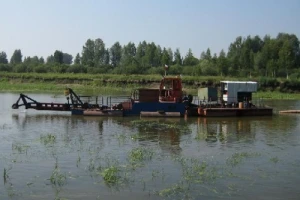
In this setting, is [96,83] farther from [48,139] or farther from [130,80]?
[48,139]

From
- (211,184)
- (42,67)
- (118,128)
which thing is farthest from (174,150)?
(42,67)

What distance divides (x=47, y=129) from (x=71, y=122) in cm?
360

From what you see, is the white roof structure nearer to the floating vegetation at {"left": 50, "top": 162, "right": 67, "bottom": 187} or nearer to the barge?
the barge

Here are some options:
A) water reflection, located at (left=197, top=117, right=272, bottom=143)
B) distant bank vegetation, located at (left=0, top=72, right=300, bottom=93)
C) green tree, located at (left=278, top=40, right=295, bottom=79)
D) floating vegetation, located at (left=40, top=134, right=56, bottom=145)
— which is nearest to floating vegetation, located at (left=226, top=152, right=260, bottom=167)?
water reflection, located at (left=197, top=117, right=272, bottom=143)

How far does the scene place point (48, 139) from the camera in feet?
67.3

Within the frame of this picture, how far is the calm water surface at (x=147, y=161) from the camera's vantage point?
12.5 meters

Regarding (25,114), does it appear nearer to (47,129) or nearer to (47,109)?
(47,109)

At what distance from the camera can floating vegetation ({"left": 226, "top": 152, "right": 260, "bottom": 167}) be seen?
16203mm

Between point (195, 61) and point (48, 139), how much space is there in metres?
92.7

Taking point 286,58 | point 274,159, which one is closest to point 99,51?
point 286,58

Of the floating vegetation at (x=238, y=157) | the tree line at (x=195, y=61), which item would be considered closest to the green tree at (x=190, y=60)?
the tree line at (x=195, y=61)

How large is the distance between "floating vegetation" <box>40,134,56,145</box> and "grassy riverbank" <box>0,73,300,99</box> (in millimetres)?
43622

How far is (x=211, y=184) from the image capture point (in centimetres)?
1315

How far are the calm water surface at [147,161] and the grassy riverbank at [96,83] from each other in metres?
39.3
